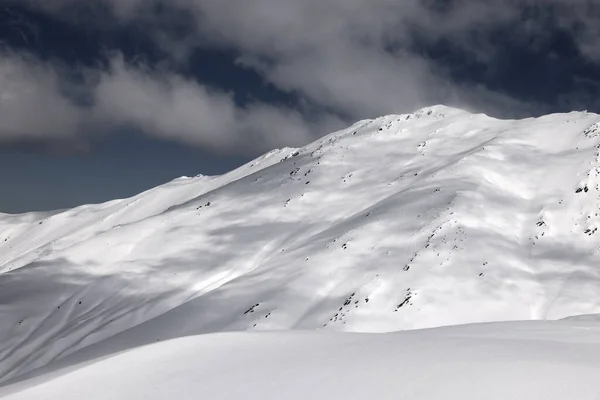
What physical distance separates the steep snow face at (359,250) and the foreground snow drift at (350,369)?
18739mm

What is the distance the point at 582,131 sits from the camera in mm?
52438

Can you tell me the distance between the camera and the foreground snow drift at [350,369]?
716cm

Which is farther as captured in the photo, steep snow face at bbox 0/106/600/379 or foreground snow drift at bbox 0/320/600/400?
steep snow face at bbox 0/106/600/379

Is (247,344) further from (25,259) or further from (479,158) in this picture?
(25,259)

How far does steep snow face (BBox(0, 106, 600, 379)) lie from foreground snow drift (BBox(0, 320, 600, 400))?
738 inches

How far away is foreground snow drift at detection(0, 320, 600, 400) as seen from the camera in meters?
7.16

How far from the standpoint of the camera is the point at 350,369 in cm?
857

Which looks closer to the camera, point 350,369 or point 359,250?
point 350,369

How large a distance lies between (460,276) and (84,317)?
108ft

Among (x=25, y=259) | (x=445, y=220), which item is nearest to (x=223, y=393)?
(x=445, y=220)

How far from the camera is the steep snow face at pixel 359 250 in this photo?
105 feet

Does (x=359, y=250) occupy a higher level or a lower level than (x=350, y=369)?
higher

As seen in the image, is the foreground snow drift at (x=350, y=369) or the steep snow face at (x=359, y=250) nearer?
the foreground snow drift at (x=350, y=369)

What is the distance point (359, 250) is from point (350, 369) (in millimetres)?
29948
